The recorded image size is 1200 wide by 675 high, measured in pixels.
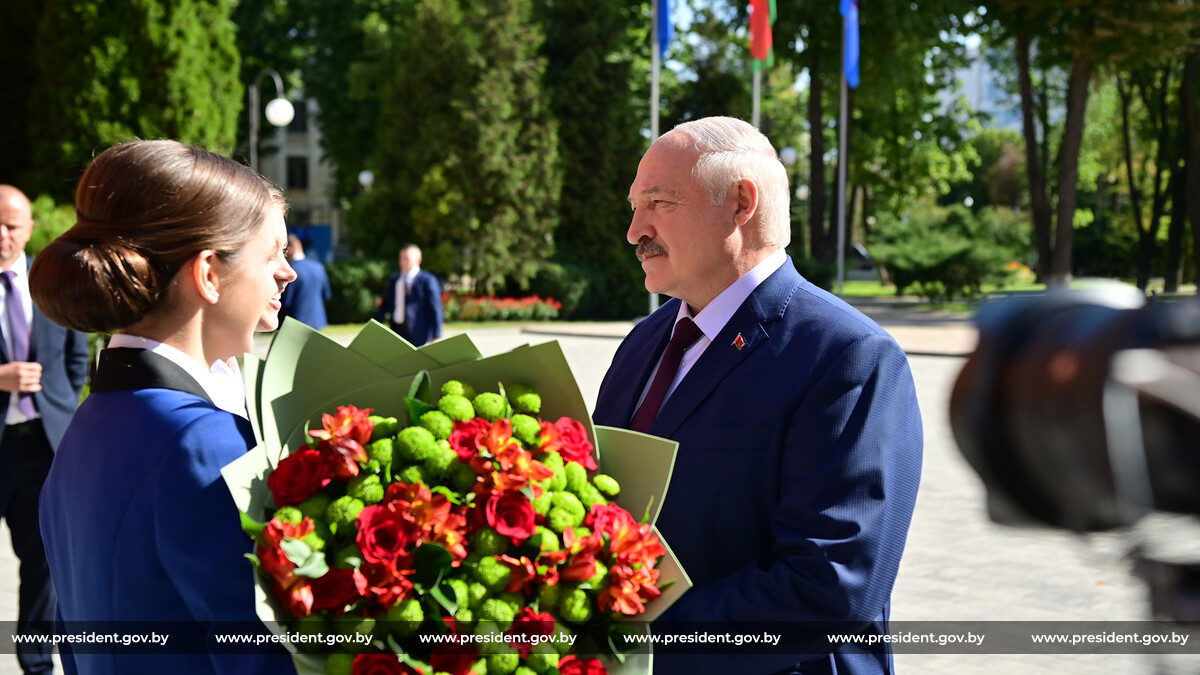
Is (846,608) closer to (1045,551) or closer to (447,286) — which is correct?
(1045,551)

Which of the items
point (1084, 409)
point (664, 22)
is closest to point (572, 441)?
point (1084, 409)

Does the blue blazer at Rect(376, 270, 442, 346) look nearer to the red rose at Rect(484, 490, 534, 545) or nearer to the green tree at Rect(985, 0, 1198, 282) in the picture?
the red rose at Rect(484, 490, 534, 545)

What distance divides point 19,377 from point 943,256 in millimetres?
31159

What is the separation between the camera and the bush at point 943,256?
3184 cm

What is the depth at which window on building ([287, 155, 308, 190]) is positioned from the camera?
66.8 m

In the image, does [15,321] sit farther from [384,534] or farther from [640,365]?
[384,534]

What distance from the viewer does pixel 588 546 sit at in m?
1.54

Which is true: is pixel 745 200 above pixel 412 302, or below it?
above

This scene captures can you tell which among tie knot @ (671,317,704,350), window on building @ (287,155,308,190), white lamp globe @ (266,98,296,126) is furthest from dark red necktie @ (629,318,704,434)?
window on building @ (287,155,308,190)

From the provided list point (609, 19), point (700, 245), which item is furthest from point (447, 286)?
point (700, 245)

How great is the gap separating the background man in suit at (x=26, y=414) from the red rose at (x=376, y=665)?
3.67 meters

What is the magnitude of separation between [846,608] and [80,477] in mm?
1346

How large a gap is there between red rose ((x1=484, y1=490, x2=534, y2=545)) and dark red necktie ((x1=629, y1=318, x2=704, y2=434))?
2.72 feet

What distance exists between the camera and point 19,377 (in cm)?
449
